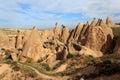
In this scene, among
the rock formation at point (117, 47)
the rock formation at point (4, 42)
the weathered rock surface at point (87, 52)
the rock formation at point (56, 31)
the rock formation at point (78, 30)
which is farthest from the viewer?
the rock formation at point (56, 31)

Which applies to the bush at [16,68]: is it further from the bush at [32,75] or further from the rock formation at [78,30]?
the rock formation at [78,30]

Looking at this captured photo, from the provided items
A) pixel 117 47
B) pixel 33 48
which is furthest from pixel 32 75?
pixel 117 47

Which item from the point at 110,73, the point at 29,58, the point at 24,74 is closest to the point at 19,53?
the point at 29,58

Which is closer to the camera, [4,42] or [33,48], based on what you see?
[33,48]

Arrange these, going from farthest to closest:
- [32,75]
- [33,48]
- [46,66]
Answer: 1. [33,48]
2. [46,66]
3. [32,75]

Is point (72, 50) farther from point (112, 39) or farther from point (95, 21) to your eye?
point (95, 21)

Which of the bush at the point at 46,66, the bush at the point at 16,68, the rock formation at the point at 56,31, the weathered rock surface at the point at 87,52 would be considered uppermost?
the rock formation at the point at 56,31

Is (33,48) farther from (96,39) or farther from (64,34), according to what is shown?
(64,34)

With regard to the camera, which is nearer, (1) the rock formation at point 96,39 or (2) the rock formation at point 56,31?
(1) the rock formation at point 96,39

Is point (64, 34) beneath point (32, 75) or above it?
above

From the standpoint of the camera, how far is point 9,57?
3972cm

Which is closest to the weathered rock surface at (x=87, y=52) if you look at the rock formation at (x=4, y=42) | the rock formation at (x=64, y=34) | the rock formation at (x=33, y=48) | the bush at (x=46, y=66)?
the bush at (x=46, y=66)

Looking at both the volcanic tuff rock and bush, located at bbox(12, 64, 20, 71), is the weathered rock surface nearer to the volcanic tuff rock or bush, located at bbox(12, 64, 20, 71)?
the volcanic tuff rock

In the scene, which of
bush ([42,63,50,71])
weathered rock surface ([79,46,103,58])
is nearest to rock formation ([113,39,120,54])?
→ weathered rock surface ([79,46,103,58])
